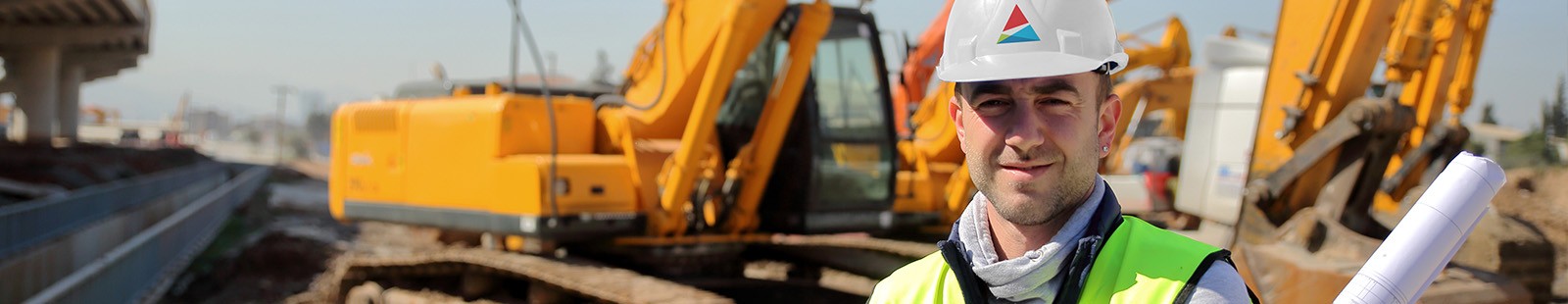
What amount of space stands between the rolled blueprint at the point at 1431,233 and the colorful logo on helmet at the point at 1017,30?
1.56 feet

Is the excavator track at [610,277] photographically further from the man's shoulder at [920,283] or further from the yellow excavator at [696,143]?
the man's shoulder at [920,283]

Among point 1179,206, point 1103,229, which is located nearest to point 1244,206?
point 1103,229

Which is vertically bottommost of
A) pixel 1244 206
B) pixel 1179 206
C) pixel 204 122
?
pixel 204 122

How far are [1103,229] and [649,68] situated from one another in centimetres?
605

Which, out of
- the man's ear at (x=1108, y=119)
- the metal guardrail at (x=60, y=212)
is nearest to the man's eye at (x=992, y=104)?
the man's ear at (x=1108, y=119)

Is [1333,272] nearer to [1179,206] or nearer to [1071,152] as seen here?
[1071,152]

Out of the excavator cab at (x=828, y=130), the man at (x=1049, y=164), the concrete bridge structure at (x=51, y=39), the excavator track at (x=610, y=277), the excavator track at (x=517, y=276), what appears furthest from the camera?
the concrete bridge structure at (x=51, y=39)

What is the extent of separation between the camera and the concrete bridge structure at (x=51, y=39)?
26562 millimetres

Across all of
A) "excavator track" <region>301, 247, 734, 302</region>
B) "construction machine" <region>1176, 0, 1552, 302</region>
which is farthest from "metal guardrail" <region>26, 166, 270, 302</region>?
"construction machine" <region>1176, 0, 1552, 302</region>

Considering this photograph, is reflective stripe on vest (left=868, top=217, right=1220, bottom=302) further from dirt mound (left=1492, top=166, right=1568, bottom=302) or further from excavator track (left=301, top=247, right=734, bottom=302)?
dirt mound (left=1492, top=166, right=1568, bottom=302)

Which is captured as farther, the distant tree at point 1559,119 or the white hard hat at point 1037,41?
the distant tree at point 1559,119

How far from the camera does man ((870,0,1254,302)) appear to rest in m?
1.44

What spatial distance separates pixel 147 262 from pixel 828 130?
25.3ft

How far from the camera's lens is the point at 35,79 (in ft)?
96.0
